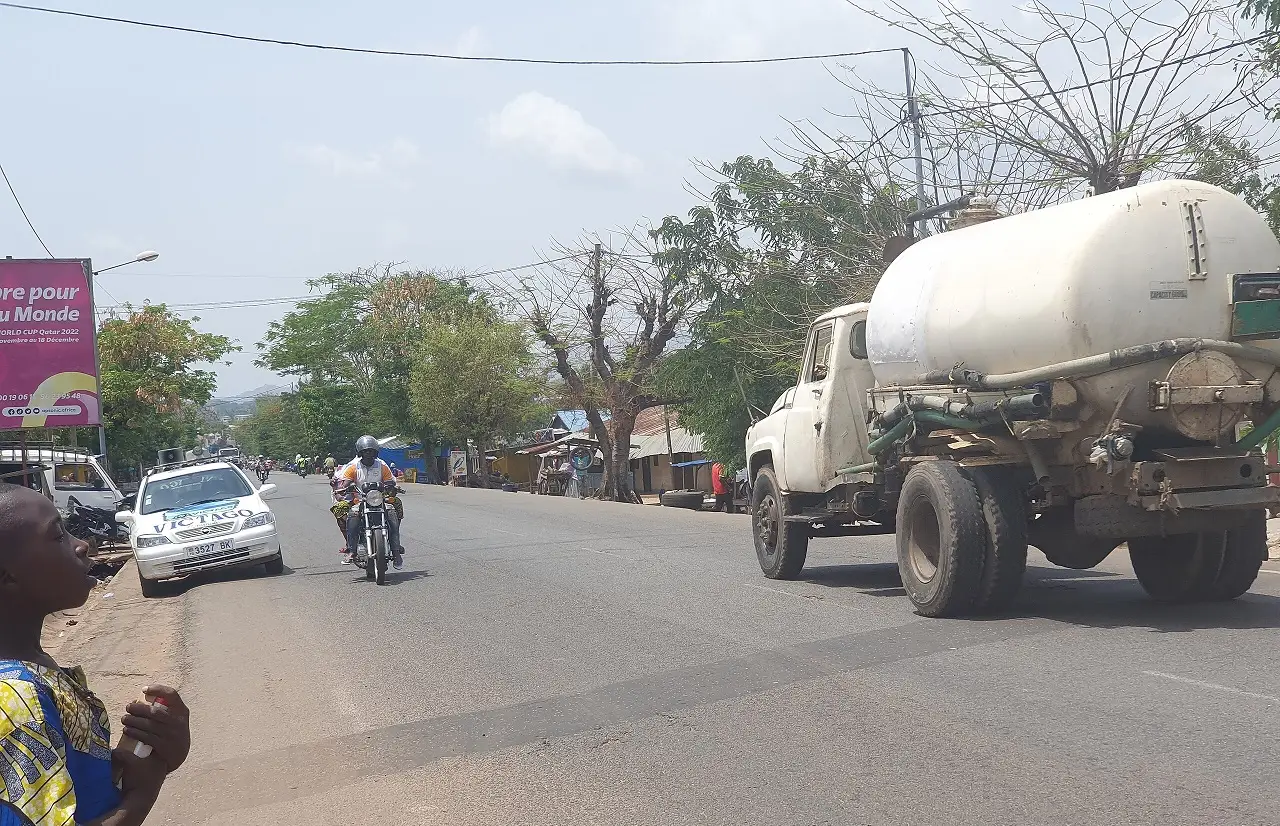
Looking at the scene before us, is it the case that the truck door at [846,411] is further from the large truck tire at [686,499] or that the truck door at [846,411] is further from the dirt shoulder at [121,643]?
the large truck tire at [686,499]

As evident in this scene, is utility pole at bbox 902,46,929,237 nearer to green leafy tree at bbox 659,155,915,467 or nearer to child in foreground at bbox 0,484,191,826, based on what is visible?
green leafy tree at bbox 659,155,915,467

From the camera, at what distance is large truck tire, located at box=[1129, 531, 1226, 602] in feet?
29.9

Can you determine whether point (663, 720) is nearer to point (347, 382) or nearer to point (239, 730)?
point (239, 730)

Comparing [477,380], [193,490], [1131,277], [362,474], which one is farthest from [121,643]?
[477,380]

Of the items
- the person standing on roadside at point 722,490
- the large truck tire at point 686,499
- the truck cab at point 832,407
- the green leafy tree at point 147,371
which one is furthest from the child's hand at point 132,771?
the green leafy tree at point 147,371

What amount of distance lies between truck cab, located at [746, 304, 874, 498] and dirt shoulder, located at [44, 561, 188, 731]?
18.4ft

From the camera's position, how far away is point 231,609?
13227 mm

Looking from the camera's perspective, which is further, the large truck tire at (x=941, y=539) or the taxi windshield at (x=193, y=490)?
the taxi windshield at (x=193, y=490)

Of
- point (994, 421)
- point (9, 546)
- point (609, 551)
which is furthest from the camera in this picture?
point (609, 551)

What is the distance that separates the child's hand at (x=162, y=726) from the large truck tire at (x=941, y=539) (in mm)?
7288

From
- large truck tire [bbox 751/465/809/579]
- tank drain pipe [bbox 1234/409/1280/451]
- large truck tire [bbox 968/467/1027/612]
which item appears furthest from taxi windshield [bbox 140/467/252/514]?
tank drain pipe [bbox 1234/409/1280/451]

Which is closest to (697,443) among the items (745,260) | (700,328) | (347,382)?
(700,328)

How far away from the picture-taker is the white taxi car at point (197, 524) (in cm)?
1534

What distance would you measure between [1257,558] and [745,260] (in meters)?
21.3
